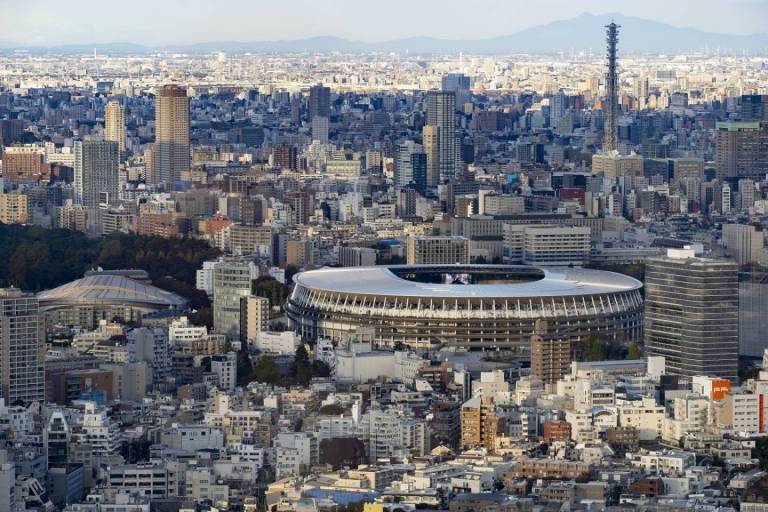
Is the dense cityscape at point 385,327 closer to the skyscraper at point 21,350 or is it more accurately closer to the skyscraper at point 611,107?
the skyscraper at point 21,350

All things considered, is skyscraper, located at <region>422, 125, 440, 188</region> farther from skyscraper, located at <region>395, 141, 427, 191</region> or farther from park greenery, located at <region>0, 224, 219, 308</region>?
park greenery, located at <region>0, 224, 219, 308</region>

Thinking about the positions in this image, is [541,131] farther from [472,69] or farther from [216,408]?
[216,408]

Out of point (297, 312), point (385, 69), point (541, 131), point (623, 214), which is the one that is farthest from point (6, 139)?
point (297, 312)

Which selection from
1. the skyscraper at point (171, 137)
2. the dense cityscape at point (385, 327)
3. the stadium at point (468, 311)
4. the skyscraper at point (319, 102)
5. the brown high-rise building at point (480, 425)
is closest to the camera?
the dense cityscape at point (385, 327)

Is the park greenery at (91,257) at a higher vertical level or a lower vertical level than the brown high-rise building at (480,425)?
lower

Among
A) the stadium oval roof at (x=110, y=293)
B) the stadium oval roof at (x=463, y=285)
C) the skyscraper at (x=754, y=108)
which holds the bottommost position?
the stadium oval roof at (x=110, y=293)

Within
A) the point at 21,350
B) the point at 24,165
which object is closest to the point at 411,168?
the point at 24,165

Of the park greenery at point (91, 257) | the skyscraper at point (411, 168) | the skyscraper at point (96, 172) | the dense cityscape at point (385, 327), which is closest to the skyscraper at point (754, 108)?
the dense cityscape at point (385, 327)

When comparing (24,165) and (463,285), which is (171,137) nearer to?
(24,165)
